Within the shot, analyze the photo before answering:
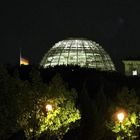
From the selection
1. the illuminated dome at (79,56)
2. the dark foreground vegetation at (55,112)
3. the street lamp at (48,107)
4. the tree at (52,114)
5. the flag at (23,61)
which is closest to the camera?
the dark foreground vegetation at (55,112)

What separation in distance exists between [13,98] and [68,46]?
125420 mm

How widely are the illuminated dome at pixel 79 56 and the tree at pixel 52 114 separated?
96.3 m

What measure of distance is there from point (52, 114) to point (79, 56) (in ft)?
350

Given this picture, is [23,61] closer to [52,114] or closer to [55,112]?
[55,112]

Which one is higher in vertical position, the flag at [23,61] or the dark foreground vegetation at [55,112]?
the flag at [23,61]

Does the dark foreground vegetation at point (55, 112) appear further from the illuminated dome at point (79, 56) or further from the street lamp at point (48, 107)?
the illuminated dome at point (79, 56)

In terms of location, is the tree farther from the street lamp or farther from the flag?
the flag

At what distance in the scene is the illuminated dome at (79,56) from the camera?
182 m

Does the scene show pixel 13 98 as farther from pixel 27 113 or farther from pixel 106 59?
pixel 106 59

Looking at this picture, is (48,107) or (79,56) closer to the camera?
(48,107)

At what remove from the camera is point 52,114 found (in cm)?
7738

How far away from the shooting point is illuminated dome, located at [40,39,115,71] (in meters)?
182

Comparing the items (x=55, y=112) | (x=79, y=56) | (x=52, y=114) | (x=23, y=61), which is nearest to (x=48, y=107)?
(x=52, y=114)

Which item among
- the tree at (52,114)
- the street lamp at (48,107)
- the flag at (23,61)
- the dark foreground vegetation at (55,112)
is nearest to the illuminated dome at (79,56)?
the flag at (23,61)
